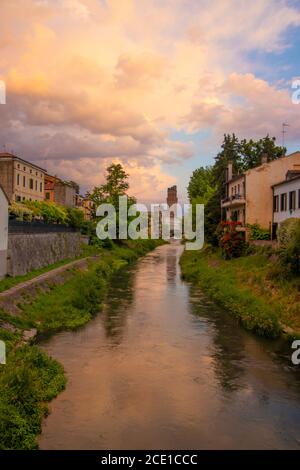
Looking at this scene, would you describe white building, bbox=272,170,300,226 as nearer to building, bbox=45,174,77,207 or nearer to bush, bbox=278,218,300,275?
bush, bbox=278,218,300,275

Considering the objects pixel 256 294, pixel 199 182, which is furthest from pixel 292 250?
pixel 199 182

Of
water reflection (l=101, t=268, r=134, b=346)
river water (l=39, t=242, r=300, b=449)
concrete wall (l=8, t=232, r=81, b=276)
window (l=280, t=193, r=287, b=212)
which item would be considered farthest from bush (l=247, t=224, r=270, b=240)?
river water (l=39, t=242, r=300, b=449)

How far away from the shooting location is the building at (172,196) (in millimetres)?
144000

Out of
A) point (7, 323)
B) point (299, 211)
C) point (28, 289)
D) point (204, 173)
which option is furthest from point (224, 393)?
point (204, 173)

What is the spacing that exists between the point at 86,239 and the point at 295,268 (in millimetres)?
35212

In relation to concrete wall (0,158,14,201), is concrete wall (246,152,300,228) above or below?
below

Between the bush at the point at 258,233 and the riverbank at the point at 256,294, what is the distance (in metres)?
3.51

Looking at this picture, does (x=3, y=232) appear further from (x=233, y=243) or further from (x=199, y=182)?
(x=199, y=182)

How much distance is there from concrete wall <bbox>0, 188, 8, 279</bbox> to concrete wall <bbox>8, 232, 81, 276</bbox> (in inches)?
24.7

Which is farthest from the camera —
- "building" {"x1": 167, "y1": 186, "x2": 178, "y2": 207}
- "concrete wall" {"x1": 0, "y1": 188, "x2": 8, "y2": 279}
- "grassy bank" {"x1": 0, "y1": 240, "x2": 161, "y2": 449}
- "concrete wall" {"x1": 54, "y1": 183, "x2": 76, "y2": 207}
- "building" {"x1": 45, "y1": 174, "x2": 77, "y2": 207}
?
"building" {"x1": 167, "y1": 186, "x2": 178, "y2": 207}

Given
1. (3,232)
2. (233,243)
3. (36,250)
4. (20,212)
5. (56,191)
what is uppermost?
(56,191)

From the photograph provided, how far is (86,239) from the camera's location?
181 feet

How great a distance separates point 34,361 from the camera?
14438 millimetres

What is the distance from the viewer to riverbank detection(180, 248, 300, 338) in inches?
790
